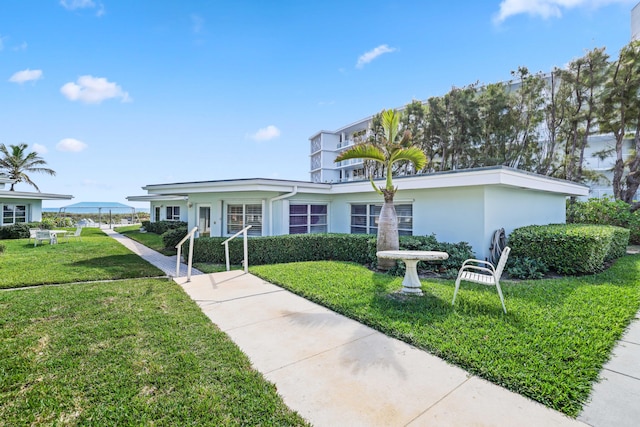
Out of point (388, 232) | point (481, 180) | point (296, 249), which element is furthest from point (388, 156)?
point (296, 249)

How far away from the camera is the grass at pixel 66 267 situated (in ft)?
24.9

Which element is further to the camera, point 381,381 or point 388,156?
point 388,156

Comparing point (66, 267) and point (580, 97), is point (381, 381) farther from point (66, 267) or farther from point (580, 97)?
point (580, 97)

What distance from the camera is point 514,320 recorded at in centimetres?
444

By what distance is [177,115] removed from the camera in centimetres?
1421

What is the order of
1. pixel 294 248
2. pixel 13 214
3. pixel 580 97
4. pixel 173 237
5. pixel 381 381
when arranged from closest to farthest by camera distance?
pixel 381 381 < pixel 294 248 < pixel 173 237 < pixel 580 97 < pixel 13 214

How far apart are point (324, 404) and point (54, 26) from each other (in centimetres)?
1269

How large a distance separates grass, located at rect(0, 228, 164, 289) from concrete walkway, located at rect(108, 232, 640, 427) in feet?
18.1

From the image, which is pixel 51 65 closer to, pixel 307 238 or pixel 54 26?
pixel 54 26

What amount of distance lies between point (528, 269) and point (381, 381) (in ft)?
21.2

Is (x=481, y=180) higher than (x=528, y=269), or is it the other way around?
(x=481, y=180)

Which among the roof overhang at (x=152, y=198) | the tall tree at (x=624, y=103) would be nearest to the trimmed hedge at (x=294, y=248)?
the tall tree at (x=624, y=103)

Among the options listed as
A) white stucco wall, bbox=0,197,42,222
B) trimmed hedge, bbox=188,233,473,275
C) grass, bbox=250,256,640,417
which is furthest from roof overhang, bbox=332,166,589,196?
white stucco wall, bbox=0,197,42,222

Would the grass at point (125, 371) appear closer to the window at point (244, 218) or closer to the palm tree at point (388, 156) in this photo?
the palm tree at point (388, 156)
